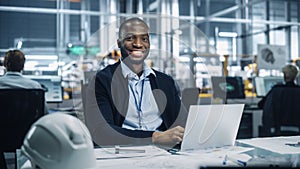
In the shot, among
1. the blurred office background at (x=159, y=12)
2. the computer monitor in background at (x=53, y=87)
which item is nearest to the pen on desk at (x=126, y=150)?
the blurred office background at (x=159, y=12)

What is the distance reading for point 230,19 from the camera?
26.6 ft

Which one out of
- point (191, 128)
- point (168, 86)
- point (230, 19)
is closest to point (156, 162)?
point (191, 128)

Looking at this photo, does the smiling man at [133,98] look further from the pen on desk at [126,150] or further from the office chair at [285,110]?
the office chair at [285,110]

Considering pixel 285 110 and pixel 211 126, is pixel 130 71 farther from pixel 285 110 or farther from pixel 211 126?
pixel 285 110

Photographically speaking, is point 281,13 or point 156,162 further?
point 281,13

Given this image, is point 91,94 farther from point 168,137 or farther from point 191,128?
point 191,128

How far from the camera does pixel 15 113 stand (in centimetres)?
238

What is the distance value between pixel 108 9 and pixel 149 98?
5686 millimetres

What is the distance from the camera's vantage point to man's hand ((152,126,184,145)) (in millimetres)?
1336

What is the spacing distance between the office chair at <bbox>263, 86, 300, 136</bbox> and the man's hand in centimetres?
240

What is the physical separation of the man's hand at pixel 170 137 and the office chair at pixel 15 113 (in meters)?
1.20

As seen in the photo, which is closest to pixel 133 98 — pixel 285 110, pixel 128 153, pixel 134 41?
pixel 134 41

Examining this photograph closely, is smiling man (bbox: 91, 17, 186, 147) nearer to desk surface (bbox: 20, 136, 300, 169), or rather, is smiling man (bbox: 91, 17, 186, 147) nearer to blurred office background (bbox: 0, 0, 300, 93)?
desk surface (bbox: 20, 136, 300, 169)

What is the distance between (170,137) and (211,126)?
166mm
